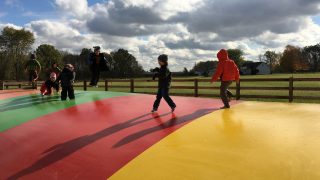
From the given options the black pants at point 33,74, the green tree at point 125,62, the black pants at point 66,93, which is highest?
the green tree at point 125,62

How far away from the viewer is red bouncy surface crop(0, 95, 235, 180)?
5.66 meters

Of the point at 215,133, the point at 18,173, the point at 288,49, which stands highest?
the point at 288,49

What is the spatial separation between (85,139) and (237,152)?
2730mm

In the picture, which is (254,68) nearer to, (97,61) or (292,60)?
(292,60)

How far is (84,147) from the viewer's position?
20.9 feet

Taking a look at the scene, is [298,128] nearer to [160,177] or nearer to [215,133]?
[215,133]

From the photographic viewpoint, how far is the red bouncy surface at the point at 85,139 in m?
5.66

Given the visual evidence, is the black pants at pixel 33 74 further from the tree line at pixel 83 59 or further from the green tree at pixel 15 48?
the green tree at pixel 15 48

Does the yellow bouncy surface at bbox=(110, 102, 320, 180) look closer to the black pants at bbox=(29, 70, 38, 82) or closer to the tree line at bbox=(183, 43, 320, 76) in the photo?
the black pants at bbox=(29, 70, 38, 82)

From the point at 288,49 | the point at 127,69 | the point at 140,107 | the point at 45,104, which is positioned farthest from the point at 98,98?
the point at 288,49

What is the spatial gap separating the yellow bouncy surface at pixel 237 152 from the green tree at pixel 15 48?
69013mm

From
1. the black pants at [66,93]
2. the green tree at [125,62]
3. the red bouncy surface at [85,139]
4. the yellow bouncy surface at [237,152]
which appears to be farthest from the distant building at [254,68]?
the yellow bouncy surface at [237,152]

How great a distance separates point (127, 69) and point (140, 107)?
81088 mm

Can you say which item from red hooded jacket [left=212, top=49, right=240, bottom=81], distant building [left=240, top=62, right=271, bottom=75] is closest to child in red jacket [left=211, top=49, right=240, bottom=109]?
red hooded jacket [left=212, top=49, right=240, bottom=81]
